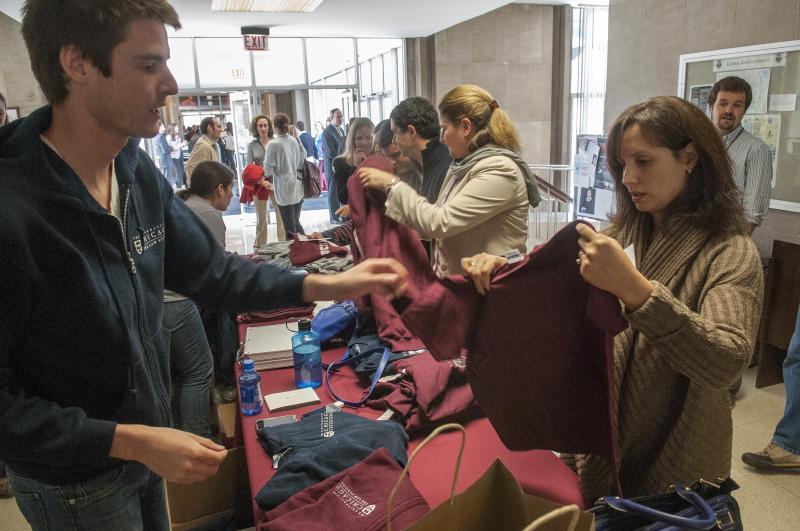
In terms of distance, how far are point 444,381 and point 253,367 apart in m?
0.73

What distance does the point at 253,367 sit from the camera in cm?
208

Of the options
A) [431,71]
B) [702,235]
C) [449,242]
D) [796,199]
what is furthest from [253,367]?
[431,71]

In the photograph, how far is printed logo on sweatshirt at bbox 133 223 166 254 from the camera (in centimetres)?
122

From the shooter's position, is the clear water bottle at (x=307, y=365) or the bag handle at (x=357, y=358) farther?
the clear water bottle at (x=307, y=365)

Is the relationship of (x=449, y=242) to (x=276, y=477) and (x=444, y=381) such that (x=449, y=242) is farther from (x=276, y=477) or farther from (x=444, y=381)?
(x=276, y=477)

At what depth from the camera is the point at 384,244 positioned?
72.2 inches

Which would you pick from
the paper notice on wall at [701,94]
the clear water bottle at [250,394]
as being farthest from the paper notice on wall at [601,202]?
the clear water bottle at [250,394]

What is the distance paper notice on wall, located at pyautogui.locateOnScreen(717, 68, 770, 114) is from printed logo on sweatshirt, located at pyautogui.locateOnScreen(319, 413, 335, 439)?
4136 mm

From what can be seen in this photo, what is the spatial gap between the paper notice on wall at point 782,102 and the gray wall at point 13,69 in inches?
349

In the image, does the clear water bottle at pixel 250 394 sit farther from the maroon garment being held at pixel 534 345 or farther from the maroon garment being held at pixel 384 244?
the maroon garment being held at pixel 534 345

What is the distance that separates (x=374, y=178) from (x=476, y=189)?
1.59ft

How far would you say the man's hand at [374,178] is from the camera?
1992 mm

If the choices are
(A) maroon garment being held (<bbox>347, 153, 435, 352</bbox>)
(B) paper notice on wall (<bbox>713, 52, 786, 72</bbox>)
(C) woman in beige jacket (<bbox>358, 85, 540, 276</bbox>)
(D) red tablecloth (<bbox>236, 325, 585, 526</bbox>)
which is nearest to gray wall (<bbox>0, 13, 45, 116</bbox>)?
(C) woman in beige jacket (<bbox>358, 85, 540, 276</bbox>)

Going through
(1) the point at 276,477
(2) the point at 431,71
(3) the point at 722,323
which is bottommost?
(1) the point at 276,477
